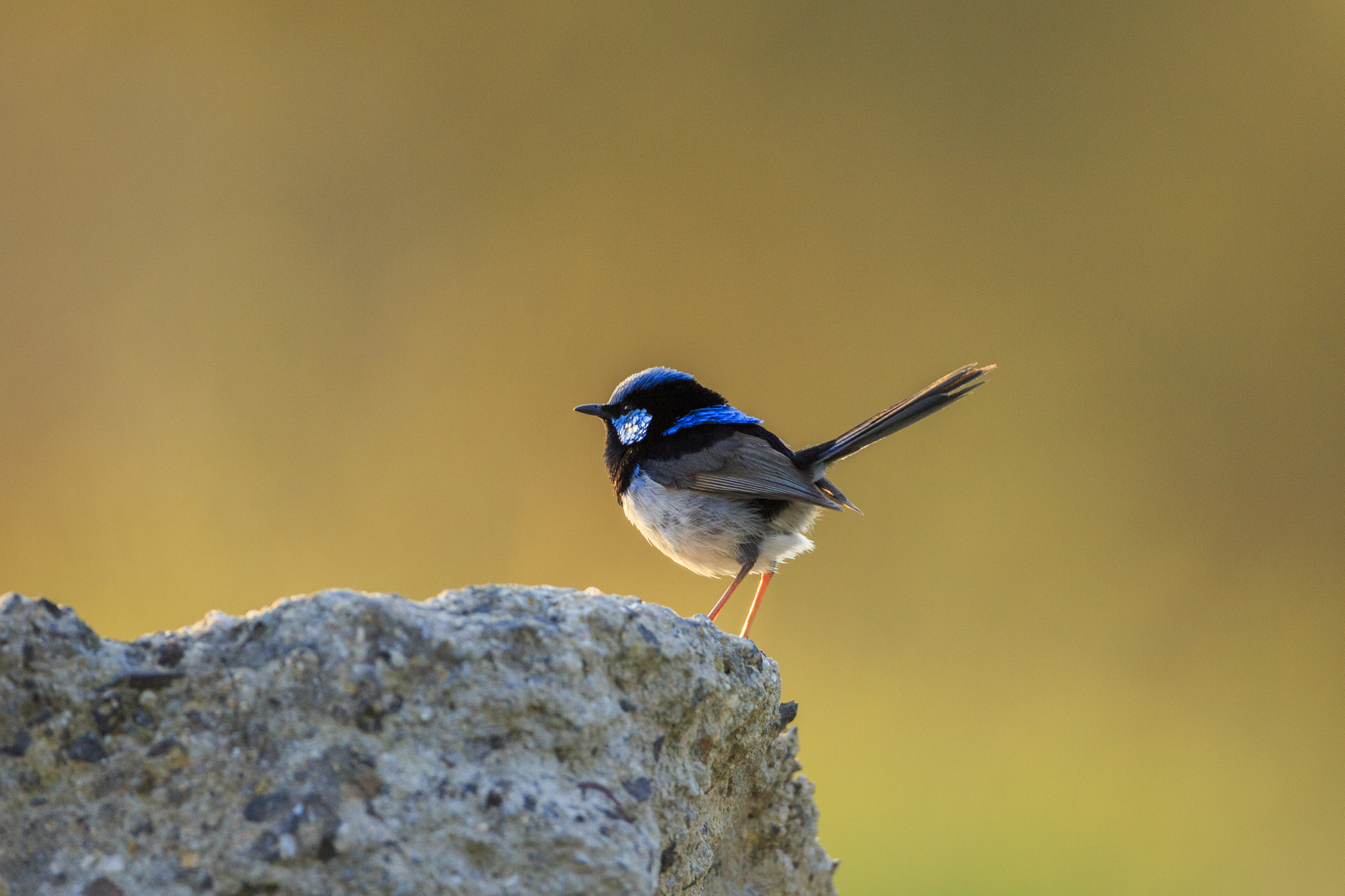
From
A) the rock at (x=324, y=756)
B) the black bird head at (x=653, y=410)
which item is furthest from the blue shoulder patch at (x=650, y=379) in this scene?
the rock at (x=324, y=756)

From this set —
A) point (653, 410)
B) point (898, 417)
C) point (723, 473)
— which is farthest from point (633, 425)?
point (898, 417)

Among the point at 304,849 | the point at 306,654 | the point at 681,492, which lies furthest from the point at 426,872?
the point at 681,492

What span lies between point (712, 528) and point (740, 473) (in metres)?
0.28

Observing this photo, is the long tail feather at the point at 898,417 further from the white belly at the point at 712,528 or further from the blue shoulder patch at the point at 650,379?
the blue shoulder patch at the point at 650,379

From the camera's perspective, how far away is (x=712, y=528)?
4.75 m

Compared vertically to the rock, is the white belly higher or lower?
higher

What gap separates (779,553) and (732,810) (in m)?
2.02

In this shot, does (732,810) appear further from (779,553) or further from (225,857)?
(779,553)

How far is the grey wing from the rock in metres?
2.42

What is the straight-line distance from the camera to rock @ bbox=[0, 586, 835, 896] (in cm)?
187

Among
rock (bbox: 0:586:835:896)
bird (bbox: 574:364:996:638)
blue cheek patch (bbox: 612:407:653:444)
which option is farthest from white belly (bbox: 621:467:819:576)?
rock (bbox: 0:586:835:896)

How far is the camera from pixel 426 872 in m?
1.89

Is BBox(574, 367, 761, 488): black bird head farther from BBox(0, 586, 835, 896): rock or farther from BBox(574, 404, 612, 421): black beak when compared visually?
BBox(0, 586, 835, 896): rock

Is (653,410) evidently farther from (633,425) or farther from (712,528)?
(712,528)
